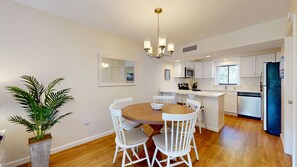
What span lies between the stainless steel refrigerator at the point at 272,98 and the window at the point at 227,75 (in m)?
1.94

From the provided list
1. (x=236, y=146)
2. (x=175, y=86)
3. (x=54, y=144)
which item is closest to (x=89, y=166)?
(x=54, y=144)

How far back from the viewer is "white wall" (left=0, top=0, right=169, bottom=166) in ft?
6.08

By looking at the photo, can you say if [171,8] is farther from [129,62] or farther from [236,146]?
[236,146]

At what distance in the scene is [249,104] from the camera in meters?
4.32

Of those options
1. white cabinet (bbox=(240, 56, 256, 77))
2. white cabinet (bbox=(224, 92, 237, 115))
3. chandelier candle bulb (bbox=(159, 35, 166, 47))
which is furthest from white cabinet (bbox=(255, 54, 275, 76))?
chandelier candle bulb (bbox=(159, 35, 166, 47))

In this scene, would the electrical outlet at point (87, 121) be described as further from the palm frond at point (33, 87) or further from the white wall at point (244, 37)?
the white wall at point (244, 37)

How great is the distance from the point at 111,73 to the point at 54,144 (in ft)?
5.75

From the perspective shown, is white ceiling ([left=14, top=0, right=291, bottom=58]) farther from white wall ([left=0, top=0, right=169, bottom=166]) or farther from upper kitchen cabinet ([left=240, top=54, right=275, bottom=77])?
upper kitchen cabinet ([left=240, top=54, right=275, bottom=77])

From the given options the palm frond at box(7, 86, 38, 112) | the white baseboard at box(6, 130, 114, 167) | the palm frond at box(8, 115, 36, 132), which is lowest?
the white baseboard at box(6, 130, 114, 167)

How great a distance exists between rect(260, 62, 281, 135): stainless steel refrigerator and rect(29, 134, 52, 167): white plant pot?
4495mm

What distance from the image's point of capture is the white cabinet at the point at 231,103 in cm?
461

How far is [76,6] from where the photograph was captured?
6.59 feet

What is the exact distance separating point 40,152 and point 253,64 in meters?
5.92

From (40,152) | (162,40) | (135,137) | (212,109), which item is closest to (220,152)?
(212,109)
